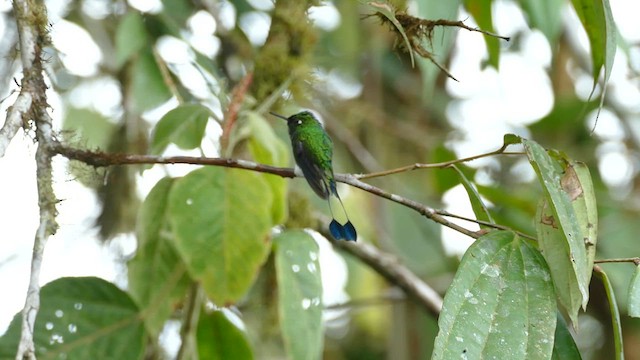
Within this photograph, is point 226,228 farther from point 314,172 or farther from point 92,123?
point 92,123

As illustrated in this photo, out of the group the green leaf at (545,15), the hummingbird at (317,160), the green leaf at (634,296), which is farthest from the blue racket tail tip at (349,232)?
the green leaf at (545,15)

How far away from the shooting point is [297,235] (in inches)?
62.0

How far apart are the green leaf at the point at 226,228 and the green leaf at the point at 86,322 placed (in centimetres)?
17

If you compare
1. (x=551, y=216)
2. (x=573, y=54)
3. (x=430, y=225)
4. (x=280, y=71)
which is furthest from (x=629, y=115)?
(x=551, y=216)

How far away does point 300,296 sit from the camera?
1.47 metres

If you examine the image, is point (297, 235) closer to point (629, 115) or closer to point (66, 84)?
point (66, 84)

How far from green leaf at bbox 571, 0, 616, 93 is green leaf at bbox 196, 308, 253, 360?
2.50ft

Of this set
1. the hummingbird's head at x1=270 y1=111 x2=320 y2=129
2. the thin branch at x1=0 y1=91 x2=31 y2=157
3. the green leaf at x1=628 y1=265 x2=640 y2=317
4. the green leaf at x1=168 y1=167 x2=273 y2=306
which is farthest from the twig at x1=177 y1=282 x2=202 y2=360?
the green leaf at x1=628 y1=265 x2=640 y2=317

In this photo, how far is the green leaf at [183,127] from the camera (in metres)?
1.55

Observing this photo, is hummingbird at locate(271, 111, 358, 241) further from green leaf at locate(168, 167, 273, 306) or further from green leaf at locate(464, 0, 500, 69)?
green leaf at locate(464, 0, 500, 69)

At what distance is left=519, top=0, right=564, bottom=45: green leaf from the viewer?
5.70 ft

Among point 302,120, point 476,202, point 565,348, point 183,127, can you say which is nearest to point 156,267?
point 183,127

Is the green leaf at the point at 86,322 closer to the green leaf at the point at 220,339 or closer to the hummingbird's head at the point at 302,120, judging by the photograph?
the green leaf at the point at 220,339

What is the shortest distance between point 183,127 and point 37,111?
1.41ft
